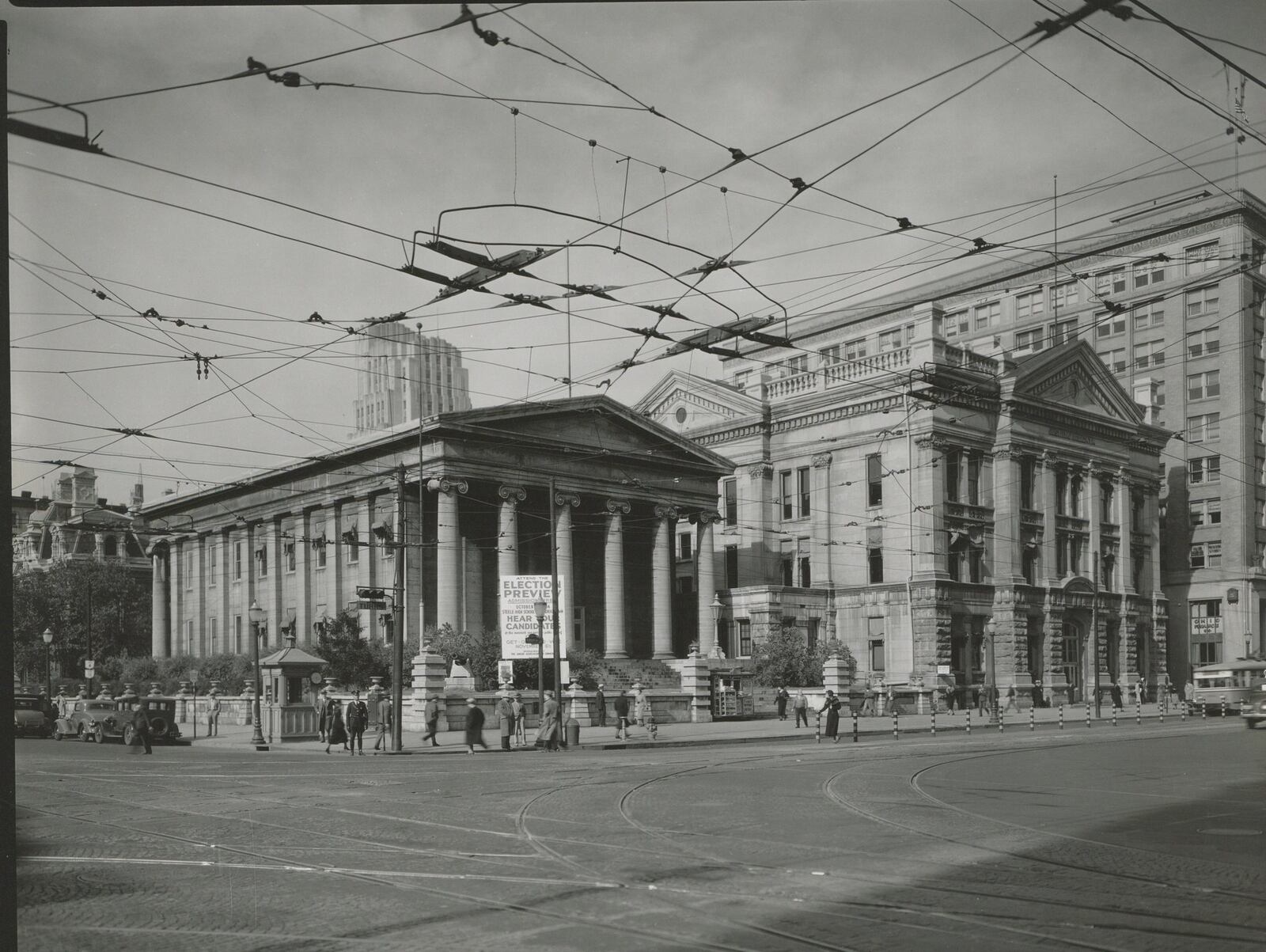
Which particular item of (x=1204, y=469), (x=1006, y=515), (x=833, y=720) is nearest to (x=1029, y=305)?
(x=1204, y=469)

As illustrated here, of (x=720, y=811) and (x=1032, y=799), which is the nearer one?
(x=720, y=811)

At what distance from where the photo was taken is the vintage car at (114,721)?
135ft

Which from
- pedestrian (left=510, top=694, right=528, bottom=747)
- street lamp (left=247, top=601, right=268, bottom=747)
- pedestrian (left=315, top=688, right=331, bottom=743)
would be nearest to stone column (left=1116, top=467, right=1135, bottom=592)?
pedestrian (left=510, top=694, right=528, bottom=747)

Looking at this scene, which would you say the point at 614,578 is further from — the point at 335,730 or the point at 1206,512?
the point at 1206,512

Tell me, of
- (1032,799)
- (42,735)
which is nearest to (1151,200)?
(1032,799)

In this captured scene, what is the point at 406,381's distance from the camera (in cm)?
10550

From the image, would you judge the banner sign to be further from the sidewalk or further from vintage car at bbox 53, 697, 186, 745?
vintage car at bbox 53, 697, 186, 745

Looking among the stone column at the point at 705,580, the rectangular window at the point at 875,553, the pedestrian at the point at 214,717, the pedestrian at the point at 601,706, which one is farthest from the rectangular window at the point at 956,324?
the pedestrian at the point at 214,717

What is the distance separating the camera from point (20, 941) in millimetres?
9117

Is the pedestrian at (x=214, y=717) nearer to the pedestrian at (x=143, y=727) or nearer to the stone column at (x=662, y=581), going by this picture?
the pedestrian at (x=143, y=727)

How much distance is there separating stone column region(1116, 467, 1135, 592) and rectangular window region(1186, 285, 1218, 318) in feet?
34.8

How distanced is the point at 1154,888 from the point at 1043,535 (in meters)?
60.1

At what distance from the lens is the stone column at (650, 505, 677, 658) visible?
61219mm

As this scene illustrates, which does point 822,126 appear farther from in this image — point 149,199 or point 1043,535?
point 1043,535
